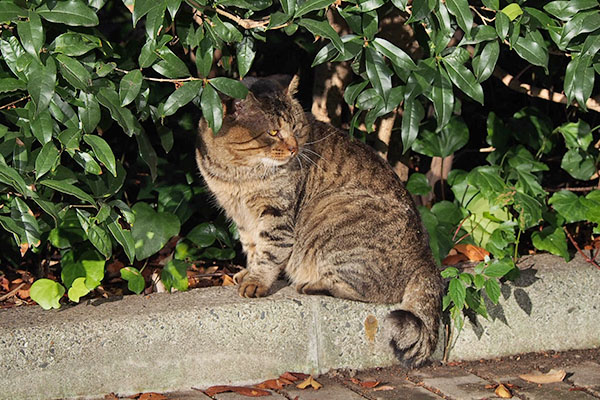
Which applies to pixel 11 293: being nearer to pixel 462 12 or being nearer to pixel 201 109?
pixel 201 109

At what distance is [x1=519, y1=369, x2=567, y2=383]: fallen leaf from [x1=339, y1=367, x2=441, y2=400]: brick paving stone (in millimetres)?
501

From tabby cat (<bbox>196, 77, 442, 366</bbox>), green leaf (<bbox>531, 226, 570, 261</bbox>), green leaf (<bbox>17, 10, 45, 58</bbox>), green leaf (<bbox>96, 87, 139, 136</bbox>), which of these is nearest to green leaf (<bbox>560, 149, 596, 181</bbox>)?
green leaf (<bbox>531, 226, 570, 261</bbox>)

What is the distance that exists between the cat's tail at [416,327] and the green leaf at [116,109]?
1489mm

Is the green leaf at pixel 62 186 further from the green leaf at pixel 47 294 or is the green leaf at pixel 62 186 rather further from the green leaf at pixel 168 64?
the green leaf at pixel 47 294

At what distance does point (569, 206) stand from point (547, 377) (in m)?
1.23

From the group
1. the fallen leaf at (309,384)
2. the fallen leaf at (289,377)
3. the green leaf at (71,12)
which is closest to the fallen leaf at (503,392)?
the fallen leaf at (309,384)

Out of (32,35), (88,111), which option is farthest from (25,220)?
(32,35)

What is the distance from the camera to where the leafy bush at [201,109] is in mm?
2922

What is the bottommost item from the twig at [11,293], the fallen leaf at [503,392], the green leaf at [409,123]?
the twig at [11,293]

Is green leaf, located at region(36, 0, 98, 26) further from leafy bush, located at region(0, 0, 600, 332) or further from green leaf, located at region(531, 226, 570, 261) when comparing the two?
green leaf, located at region(531, 226, 570, 261)

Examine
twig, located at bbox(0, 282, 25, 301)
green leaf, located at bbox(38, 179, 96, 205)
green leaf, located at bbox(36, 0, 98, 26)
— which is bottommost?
twig, located at bbox(0, 282, 25, 301)

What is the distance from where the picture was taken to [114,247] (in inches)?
169

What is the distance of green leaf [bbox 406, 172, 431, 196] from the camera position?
4.67m

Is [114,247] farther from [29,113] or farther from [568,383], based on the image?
[568,383]
